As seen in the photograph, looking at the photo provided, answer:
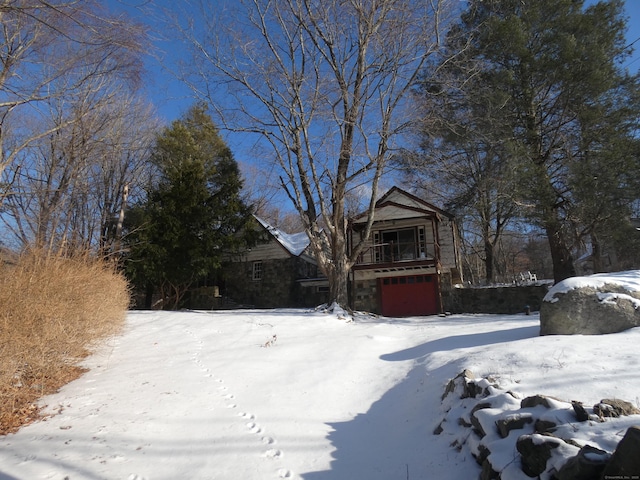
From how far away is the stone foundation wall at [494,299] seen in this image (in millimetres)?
19266

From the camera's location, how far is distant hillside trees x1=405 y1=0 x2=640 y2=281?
13844mm

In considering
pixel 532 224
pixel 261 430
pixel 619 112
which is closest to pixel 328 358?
pixel 261 430

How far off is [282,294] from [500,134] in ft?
47.5

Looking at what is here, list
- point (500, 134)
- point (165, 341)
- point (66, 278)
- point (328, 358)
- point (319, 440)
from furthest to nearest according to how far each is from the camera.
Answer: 1. point (500, 134)
2. point (165, 341)
3. point (328, 358)
4. point (66, 278)
5. point (319, 440)

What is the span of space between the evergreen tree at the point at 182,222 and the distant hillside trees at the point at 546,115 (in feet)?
36.1

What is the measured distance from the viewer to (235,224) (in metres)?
22.1

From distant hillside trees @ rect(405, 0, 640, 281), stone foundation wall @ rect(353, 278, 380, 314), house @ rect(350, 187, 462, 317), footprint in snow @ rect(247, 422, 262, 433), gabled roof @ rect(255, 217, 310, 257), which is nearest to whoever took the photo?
footprint in snow @ rect(247, 422, 262, 433)

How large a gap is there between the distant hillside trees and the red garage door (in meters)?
5.06

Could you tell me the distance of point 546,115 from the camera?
16.6 meters

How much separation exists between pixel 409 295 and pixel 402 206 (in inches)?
181

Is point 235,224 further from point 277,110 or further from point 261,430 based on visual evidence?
point 261,430

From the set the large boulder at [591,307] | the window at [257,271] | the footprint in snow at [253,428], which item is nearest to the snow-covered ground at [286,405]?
the footprint in snow at [253,428]

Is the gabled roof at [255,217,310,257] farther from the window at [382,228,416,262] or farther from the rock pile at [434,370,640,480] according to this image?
the rock pile at [434,370,640,480]

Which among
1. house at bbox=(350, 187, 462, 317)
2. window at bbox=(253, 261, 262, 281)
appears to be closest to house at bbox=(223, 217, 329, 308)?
window at bbox=(253, 261, 262, 281)
